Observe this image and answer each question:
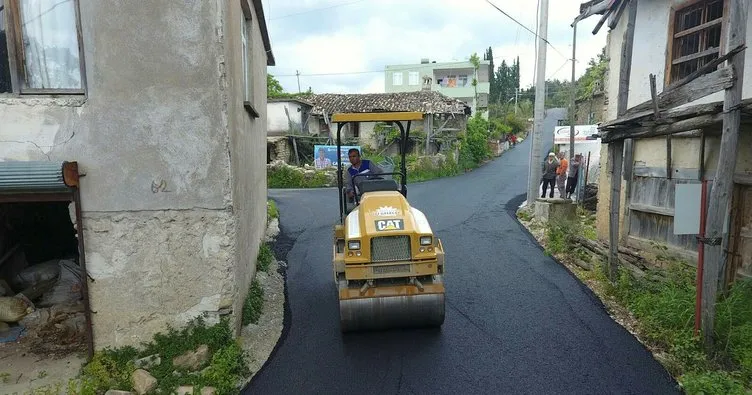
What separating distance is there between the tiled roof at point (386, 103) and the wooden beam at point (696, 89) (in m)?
19.9

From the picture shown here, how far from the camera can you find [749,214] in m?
5.89

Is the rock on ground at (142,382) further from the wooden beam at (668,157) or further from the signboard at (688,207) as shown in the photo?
the wooden beam at (668,157)

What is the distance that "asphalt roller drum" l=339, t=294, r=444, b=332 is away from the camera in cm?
528

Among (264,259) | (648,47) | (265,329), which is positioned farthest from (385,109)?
(265,329)

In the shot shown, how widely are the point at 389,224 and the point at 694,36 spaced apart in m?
5.97

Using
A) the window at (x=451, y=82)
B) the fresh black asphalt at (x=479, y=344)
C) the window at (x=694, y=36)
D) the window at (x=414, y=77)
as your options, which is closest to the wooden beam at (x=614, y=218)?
the fresh black asphalt at (x=479, y=344)

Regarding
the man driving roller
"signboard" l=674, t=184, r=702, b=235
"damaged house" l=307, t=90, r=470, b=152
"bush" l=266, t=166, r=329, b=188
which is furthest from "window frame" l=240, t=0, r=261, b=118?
"damaged house" l=307, t=90, r=470, b=152

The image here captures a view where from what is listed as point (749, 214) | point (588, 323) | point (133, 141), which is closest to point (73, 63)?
point (133, 141)

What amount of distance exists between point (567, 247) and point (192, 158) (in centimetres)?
709

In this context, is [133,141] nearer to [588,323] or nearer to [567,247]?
[588,323]

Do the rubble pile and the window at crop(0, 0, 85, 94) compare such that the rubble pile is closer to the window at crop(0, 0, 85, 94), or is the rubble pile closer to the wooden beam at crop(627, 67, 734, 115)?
the window at crop(0, 0, 85, 94)

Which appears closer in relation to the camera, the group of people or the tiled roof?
the group of people

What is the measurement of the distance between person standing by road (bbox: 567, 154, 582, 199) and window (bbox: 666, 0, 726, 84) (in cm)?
663

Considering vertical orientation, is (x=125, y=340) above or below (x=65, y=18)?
below
